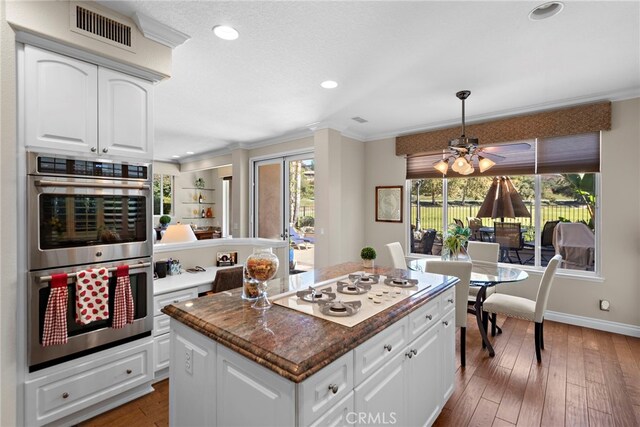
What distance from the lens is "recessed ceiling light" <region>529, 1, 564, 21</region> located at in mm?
1897

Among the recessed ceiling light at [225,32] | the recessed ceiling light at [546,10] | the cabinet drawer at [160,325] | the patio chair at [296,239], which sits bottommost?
the cabinet drawer at [160,325]

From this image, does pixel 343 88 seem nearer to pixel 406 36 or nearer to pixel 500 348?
pixel 406 36

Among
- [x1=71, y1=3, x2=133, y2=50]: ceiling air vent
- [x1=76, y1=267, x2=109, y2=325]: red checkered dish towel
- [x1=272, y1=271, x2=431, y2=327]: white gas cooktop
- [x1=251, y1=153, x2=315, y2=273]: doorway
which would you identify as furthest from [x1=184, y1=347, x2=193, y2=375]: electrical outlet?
[x1=251, y1=153, x2=315, y2=273]: doorway

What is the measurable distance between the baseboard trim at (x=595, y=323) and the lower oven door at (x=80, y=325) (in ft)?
14.9

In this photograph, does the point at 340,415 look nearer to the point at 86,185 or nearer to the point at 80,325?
the point at 80,325

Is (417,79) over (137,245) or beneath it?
over

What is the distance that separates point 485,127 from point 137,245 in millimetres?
4336

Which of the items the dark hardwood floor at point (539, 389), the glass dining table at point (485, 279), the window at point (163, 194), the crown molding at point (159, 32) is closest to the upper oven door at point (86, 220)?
the crown molding at point (159, 32)

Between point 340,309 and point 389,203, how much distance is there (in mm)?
3886

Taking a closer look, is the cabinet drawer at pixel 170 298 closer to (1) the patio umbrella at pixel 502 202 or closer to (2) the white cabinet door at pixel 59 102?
(2) the white cabinet door at pixel 59 102

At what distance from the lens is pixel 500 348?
314 cm

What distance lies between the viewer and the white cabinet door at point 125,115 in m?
2.06

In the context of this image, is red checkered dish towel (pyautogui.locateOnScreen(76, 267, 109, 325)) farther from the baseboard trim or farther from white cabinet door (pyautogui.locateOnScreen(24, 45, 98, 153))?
the baseboard trim

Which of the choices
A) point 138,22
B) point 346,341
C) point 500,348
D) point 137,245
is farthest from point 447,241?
point 138,22
